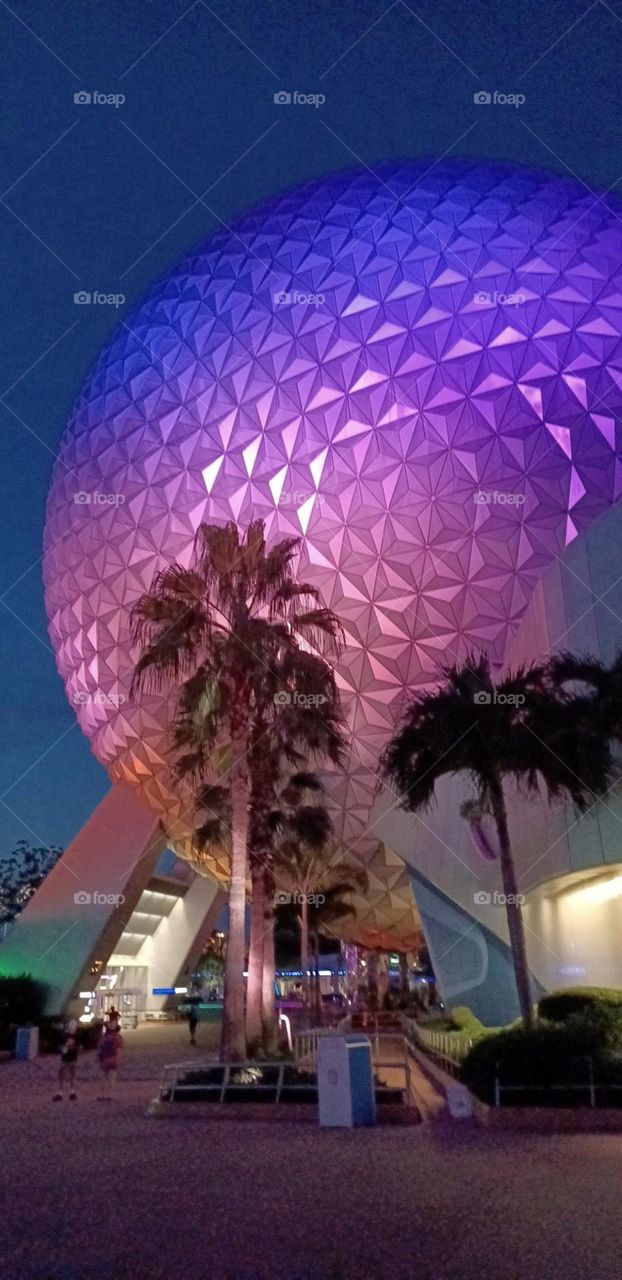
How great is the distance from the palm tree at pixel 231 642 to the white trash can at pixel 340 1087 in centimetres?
458

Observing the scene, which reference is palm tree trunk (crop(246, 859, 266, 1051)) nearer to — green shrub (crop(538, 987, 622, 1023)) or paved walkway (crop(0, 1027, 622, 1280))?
green shrub (crop(538, 987, 622, 1023))

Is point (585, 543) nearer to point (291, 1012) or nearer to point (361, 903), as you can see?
point (361, 903)

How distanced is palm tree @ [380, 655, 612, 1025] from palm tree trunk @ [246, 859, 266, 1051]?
5.03 meters

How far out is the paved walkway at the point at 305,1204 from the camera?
18.7ft

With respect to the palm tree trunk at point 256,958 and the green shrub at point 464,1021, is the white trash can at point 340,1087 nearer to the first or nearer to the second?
the green shrub at point 464,1021

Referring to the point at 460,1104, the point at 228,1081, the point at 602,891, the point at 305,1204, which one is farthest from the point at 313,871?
the point at 305,1204

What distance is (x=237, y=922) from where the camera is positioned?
16.8 m

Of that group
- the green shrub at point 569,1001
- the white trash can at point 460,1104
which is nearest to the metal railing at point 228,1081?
the white trash can at point 460,1104

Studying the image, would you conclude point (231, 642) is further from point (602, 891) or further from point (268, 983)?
point (602, 891)

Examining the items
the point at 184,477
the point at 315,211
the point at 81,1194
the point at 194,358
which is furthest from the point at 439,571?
the point at 81,1194

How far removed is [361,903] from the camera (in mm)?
36875

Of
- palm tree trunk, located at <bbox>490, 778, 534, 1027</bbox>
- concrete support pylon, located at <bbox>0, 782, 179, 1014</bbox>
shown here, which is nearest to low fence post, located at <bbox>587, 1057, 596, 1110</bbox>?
palm tree trunk, located at <bbox>490, 778, 534, 1027</bbox>

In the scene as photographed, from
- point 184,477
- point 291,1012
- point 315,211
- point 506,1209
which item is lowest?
point 506,1209

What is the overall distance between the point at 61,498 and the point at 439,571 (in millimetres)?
14056
